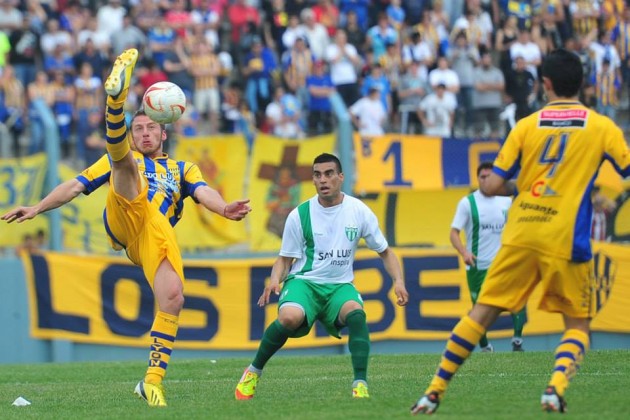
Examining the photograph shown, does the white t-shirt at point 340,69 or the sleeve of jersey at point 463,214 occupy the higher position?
the white t-shirt at point 340,69

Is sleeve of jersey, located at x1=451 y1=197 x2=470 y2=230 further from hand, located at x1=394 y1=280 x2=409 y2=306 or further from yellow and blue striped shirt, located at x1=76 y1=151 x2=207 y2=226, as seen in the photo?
yellow and blue striped shirt, located at x1=76 y1=151 x2=207 y2=226

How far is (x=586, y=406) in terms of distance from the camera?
8.23 m

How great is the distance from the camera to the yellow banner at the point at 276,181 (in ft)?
63.1

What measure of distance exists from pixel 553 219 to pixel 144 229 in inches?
143

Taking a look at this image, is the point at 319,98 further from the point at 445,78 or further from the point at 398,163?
the point at 398,163

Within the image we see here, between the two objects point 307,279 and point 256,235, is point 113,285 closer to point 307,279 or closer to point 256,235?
point 256,235

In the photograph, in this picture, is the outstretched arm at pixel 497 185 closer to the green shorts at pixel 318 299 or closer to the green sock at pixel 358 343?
the green sock at pixel 358 343

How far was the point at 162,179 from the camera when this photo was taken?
10.2m

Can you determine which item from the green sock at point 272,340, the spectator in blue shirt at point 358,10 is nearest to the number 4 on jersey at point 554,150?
the green sock at point 272,340

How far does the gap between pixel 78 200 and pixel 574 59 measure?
39.7ft

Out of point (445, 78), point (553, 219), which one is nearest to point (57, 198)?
point (553, 219)

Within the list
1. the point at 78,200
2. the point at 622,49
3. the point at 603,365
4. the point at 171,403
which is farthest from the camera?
the point at 622,49

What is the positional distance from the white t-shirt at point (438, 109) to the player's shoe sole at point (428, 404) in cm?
1396

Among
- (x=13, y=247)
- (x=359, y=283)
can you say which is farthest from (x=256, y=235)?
(x=13, y=247)
